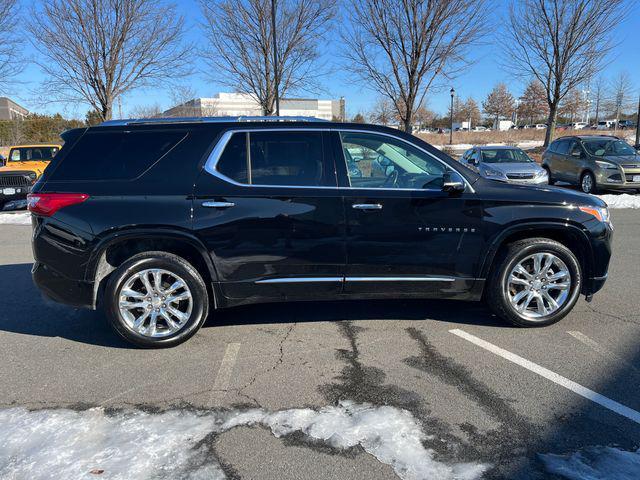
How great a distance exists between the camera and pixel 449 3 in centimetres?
1463

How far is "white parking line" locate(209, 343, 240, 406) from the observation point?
3215 millimetres

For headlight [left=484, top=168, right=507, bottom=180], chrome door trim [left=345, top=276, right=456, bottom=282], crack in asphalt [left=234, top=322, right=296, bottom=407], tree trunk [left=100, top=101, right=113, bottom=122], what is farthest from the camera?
tree trunk [left=100, top=101, right=113, bottom=122]

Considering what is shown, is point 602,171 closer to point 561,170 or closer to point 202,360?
point 561,170

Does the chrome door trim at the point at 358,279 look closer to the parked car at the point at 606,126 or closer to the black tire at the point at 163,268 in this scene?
the black tire at the point at 163,268

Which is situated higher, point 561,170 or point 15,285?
point 561,170

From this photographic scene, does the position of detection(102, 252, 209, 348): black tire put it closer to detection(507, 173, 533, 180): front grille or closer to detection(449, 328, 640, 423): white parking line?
detection(449, 328, 640, 423): white parking line

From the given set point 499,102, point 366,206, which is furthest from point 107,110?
point 499,102

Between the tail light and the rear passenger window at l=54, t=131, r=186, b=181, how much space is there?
167mm

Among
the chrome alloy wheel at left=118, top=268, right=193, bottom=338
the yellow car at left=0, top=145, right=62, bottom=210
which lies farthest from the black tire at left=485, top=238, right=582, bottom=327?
the yellow car at left=0, top=145, right=62, bottom=210

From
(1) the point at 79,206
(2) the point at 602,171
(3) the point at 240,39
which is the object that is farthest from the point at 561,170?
(1) the point at 79,206

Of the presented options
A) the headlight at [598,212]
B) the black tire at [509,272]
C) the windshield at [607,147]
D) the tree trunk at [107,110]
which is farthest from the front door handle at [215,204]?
the tree trunk at [107,110]

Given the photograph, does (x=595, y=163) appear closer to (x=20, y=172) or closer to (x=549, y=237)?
(x=549, y=237)

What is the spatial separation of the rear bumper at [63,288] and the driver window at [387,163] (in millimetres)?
2386

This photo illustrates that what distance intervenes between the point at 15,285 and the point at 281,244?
12.9 feet
